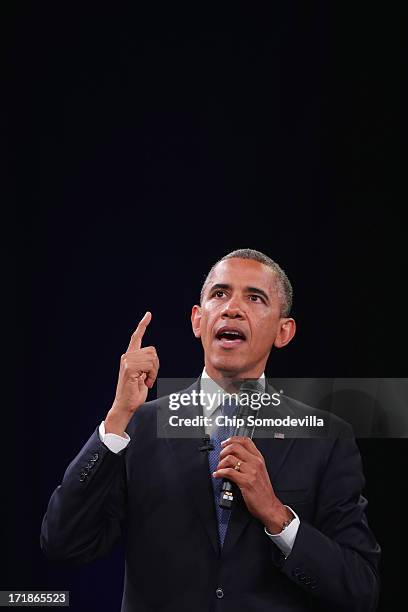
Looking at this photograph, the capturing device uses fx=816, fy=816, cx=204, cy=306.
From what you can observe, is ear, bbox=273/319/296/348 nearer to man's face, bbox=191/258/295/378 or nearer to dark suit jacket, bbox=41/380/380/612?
A: man's face, bbox=191/258/295/378

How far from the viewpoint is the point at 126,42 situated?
296cm

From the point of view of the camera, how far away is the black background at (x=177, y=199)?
2785 mm

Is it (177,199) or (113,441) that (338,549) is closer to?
(113,441)

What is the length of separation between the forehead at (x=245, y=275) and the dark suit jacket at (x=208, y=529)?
377 mm

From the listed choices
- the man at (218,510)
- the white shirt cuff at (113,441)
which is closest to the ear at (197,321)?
the man at (218,510)

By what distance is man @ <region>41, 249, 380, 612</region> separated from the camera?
1.71m

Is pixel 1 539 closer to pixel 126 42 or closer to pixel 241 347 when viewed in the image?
pixel 241 347

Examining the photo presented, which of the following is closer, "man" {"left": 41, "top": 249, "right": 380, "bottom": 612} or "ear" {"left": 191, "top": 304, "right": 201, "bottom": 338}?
"man" {"left": 41, "top": 249, "right": 380, "bottom": 612}

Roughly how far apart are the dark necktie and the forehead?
0.30 meters

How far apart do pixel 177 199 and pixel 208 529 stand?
55.4 inches

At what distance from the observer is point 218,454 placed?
6.17 ft

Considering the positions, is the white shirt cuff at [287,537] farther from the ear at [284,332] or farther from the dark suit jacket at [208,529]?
the ear at [284,332]

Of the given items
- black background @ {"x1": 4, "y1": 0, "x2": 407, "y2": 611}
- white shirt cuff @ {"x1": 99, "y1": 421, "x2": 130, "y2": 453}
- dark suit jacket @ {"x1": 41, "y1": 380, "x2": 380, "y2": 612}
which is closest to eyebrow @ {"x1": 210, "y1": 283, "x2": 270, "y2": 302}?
dark suit jacket @ {"x1": 41, "y1": 380, "x2": 380, "y2": 612}

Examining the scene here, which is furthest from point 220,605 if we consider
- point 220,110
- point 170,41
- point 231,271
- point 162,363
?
point 170,41
